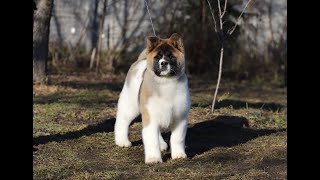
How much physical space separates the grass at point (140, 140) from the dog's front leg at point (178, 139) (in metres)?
0.12

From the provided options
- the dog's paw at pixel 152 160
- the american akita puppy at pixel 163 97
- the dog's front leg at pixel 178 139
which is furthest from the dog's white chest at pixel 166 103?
the dog's paw at pixel 152 160

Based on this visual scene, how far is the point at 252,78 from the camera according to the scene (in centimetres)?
1706

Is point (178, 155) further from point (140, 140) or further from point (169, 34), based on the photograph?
point (169, 34)

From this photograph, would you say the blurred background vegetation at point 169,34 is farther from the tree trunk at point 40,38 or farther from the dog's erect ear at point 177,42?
the dog's erect ear at point 177,42

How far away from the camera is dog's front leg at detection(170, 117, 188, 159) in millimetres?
6926

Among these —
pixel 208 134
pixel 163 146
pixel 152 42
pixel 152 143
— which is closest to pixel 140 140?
pixel 163 146

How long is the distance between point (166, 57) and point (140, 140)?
1.78 meters

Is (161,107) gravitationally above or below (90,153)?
above

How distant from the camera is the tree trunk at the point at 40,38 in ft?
40.0

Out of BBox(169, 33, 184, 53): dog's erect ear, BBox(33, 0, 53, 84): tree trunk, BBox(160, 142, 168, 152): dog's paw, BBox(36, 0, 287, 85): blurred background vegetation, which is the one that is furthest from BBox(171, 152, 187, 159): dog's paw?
BBox(36, 0, 287, 85): blurred background vegetation

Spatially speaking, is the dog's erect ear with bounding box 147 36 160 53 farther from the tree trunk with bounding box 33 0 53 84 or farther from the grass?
the tree trunk with bounding box 33 0 53 84
